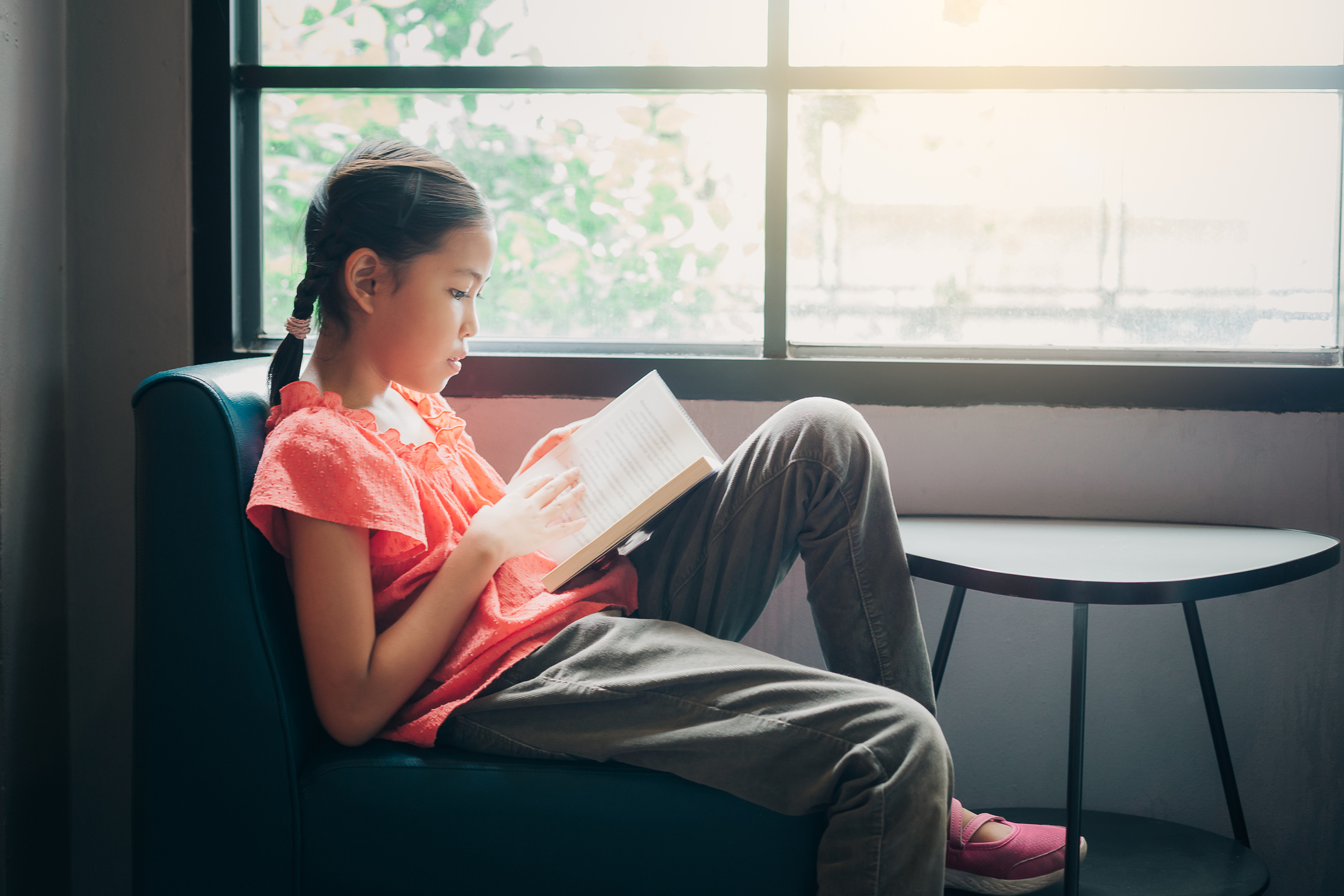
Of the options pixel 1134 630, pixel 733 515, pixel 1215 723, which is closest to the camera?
pixel 733 515

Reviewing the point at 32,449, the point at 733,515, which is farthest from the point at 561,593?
the point at 32,449

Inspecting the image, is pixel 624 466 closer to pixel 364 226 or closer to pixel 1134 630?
pixel 364 226

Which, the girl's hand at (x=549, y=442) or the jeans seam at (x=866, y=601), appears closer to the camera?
the jeans seam at (x=866, y=601)

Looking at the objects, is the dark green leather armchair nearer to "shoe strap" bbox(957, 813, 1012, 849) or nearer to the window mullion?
"shoe strap" bbox(957, 813, 1012, 849)

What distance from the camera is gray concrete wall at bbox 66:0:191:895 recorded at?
1296mm

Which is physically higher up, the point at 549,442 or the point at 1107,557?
the point at 549,442

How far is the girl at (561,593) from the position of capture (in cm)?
75

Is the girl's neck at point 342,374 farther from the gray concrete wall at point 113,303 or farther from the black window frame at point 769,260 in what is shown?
the gray concrete wall at point 113,303

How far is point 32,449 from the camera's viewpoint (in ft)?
3.99

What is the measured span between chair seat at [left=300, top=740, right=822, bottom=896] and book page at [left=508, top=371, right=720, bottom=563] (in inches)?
10.5

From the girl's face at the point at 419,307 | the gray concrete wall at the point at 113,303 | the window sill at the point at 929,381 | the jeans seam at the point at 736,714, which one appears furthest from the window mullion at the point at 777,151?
the gray concrete wall at the point at 113,303

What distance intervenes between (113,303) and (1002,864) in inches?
57.5

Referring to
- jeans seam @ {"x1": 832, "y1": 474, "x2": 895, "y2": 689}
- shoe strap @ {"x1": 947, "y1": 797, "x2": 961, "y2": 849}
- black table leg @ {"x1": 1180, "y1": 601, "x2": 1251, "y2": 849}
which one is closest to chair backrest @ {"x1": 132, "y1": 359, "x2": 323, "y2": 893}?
jeans seam @ {"x1": 832, "y1": 474, "x2": 895, "y2": 689}

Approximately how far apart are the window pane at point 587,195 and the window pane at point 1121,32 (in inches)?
9.4
